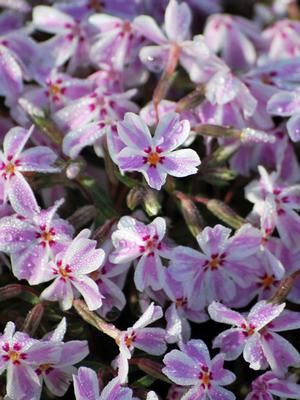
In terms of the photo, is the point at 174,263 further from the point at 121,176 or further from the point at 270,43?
the point at 270,43

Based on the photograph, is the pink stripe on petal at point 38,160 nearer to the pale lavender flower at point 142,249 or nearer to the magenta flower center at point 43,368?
the pale lavender flower at point 142,249

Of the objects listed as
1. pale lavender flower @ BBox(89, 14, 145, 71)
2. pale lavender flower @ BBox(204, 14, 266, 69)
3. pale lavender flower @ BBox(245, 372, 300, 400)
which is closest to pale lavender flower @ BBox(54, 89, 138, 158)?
pale lavender flower @ BBox(89, 14, 145, 71)

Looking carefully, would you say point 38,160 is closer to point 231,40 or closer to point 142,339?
point 142,339

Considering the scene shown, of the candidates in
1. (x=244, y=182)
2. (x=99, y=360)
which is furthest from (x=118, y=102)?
(x=99, y=360)

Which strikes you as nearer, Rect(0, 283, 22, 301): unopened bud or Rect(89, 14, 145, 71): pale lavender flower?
Rect(0, 283, 22, 301): unopened bud

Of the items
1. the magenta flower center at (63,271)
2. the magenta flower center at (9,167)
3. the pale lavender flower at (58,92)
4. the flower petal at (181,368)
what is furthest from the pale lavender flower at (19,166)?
the flower petal at (181,368)

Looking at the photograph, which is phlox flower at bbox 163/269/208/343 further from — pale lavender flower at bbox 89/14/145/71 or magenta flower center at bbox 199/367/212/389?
pale lavender flower at bbox 89/14/145/71
